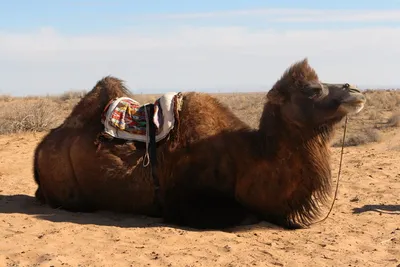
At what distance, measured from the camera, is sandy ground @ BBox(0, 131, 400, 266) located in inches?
Result: 203

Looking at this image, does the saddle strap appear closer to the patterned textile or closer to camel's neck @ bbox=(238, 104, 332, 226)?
the patterned textile

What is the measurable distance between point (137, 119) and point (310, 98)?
7.15 feet

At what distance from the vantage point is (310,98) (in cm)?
619

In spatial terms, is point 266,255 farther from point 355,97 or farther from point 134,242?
point 355,97

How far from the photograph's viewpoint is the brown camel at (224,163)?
6.17m

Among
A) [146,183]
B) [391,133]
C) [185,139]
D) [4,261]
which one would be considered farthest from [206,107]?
[391,133]

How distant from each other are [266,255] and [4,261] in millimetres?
2465

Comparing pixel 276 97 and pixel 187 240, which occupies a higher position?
Answer: pixel 276 97

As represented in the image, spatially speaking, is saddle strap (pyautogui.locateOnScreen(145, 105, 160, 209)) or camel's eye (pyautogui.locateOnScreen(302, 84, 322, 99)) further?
saddle strap (pyautogui.locateOnScreen(145, 105, 160, 209))

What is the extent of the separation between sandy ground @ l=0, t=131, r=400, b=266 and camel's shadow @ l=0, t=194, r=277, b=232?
0.01 meters

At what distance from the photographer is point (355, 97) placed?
5.86m

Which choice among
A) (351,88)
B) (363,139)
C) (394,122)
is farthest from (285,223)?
(394,122)

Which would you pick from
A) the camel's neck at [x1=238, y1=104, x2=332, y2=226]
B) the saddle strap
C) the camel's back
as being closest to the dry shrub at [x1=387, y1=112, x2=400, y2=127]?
the camel's back

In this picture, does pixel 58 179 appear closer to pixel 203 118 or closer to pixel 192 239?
pixel 203 118
